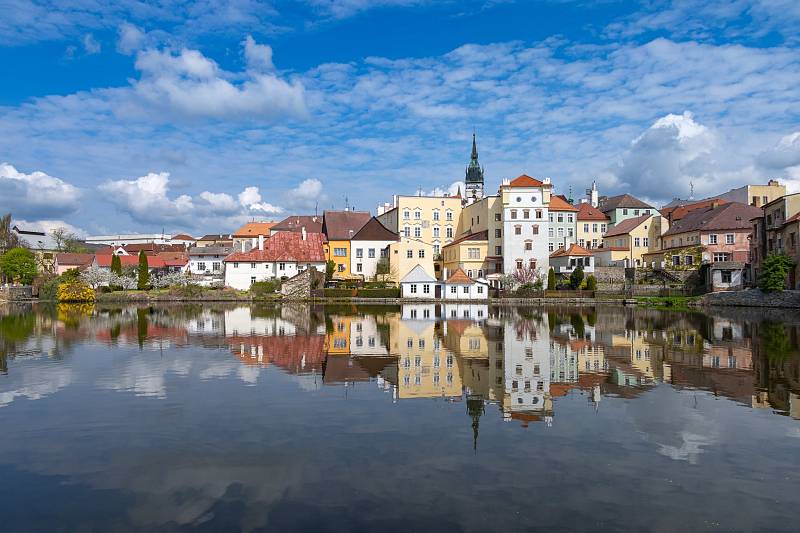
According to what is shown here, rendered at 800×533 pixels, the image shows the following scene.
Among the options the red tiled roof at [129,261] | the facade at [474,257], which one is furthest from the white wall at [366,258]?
the red tiled roof at [129,261]

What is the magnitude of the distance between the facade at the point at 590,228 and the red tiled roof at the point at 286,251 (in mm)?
30126

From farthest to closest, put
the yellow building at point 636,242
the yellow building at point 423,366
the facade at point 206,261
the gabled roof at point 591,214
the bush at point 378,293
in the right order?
1. the facade at point 206,261
2. the gabled roof at point 591,214
3. the yellow building at point 636,242
4. the bush at point 378,293
5. the yellow building at point 423,366

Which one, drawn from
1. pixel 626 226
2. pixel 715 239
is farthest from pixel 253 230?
pixel 715 239

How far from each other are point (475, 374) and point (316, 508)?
8.62 m

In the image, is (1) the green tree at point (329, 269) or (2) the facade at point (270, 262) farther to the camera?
(2) the facade at point (270, 262)

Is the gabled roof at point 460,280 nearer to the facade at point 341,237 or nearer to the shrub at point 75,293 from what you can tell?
the facade at point 341,237

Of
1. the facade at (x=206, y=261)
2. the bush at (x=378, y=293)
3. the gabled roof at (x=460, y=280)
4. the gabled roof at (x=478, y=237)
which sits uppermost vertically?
the gabled roof at (x=478, y=237)

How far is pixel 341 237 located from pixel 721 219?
38140mm

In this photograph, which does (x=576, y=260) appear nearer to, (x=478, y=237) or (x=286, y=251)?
(x=478, y=237)

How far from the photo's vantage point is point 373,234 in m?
64.1

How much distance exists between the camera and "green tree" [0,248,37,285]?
67.8 metres

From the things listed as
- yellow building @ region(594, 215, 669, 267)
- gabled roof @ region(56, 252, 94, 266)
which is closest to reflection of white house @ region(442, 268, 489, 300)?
yellow building @ region(594, 215, 669, 267)

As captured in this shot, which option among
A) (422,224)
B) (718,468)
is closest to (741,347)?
(718,468)

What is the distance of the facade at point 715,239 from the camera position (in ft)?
182
